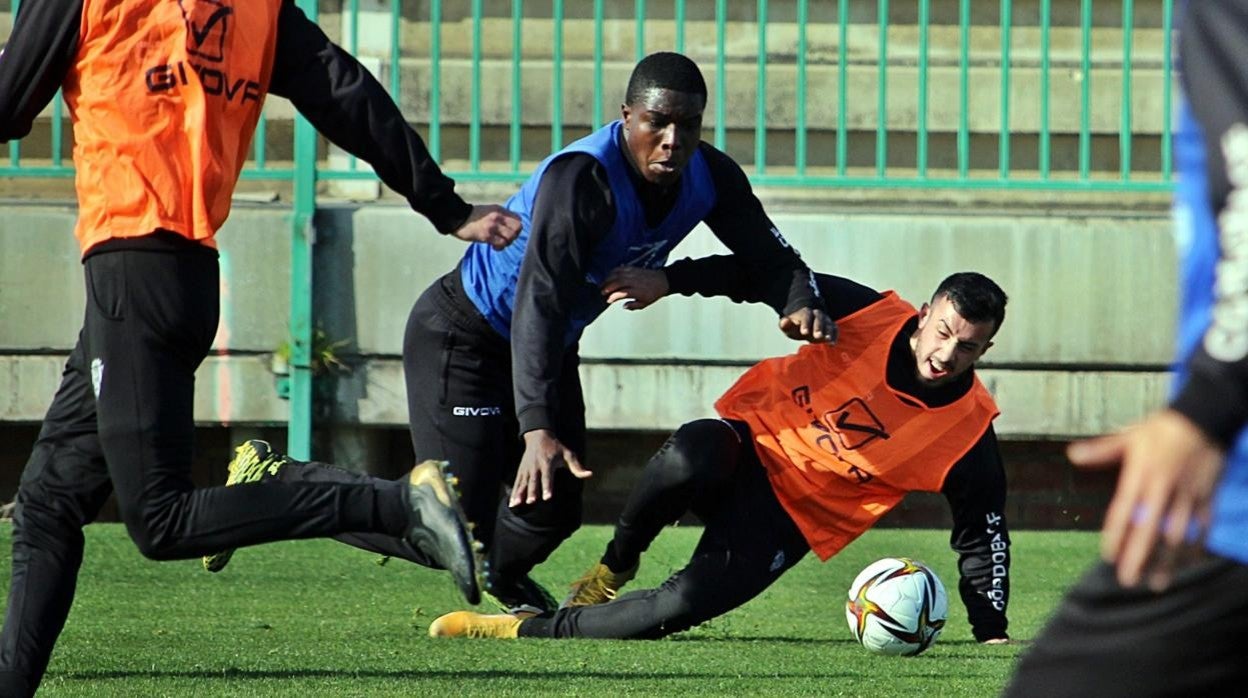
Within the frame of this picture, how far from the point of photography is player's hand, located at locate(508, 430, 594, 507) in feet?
17.1

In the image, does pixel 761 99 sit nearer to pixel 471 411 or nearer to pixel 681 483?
pixel 471 411

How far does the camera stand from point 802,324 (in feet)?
19.7

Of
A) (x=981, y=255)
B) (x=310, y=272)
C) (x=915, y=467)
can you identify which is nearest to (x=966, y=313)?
(x=915, y=467)

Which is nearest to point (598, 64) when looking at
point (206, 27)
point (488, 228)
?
point (488, 228)

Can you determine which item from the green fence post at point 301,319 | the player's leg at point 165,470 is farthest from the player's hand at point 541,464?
the green fence post at point 301,319

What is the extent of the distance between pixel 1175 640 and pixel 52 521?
2967 mm

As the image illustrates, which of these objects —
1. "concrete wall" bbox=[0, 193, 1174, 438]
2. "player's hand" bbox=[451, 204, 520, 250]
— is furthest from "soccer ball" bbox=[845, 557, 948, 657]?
"concrete wall" bbox=[0, 193, 1174, 438]

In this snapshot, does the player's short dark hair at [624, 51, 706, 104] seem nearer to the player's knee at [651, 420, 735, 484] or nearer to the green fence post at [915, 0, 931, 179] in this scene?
the player's knee at [651, 420, 735, 484]

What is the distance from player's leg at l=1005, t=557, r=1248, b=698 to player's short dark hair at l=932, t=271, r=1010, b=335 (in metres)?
3.90

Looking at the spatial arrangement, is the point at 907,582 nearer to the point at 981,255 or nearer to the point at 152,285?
the point at 152,285

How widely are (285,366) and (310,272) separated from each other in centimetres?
50

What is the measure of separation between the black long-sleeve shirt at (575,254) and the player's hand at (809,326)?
0.20ft

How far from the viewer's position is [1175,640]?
2.21 meters

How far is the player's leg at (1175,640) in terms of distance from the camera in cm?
221
